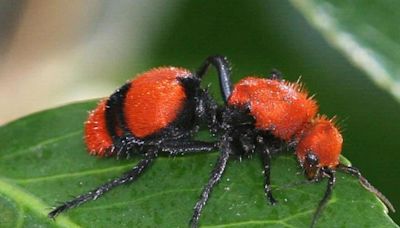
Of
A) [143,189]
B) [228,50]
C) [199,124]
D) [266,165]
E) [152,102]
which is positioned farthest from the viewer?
[228,50]

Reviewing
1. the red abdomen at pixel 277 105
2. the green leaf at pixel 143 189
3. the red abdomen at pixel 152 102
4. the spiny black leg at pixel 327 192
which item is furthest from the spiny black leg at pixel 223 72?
the spiny black leg at pixel 327 192

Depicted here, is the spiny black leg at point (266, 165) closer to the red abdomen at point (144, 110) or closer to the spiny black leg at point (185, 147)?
the spiny black leg at point (185, 147)

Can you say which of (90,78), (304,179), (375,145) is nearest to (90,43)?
(90,78)

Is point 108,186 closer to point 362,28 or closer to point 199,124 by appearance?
point 199,124

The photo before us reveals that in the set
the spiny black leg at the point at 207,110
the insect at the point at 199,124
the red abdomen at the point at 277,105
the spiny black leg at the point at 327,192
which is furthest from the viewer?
the spiny black leg at the point at 207,110

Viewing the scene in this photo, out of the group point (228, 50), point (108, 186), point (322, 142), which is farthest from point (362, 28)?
point (228, 50)
